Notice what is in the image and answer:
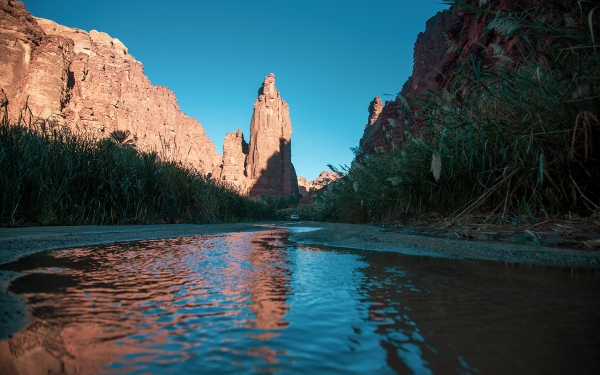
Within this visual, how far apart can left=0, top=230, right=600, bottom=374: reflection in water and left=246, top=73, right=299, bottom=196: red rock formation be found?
246ft

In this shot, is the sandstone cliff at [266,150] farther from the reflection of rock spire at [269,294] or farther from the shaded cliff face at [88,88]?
the reflection of rock spire at [269,294]

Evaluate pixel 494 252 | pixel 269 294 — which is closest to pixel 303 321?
pixel 269 294

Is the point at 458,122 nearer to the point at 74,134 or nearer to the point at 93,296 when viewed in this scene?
the point at 93,296

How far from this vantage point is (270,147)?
80312 millimetres

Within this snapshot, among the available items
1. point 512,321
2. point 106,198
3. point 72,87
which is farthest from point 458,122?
point 72,87

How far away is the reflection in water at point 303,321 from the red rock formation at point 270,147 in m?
74.9

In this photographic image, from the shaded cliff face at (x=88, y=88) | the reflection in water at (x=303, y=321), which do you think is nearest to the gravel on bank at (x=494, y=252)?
the reflection in water at (x=303, y=321)

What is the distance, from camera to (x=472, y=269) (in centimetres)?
151

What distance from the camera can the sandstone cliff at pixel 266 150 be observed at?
78.1 m

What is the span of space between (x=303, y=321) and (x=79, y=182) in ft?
18.1

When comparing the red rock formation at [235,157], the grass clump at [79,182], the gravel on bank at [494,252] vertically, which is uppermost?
the red rock formation at [235,157]

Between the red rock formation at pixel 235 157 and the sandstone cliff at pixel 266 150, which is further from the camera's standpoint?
the sandstone cliff at pixel 266 150

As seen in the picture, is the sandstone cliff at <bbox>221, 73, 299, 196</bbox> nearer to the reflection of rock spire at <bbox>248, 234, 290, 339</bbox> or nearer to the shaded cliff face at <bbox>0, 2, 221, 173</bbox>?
the shaded cliff face at <bbox>0, 2, 221, 173</bbox>

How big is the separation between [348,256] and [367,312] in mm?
1072
